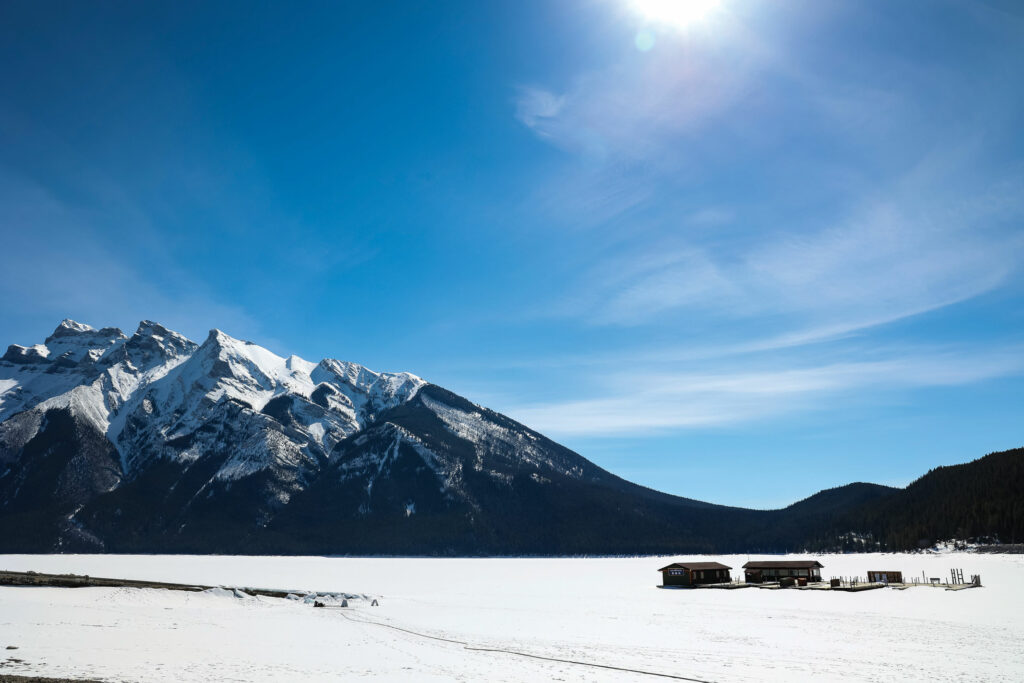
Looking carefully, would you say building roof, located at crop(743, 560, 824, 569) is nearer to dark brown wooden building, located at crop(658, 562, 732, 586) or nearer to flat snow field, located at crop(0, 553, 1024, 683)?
dark brown wooden building, located at crop(658, 562, 732, 586)

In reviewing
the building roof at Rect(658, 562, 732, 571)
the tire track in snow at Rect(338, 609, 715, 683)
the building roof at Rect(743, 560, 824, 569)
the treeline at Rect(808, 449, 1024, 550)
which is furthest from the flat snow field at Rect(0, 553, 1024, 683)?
the treeline at Rect(808, 449, 1024, 550)

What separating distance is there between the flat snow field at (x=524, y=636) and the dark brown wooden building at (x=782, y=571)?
65.2 ft

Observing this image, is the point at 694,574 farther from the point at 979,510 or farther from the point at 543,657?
the point at 979,510

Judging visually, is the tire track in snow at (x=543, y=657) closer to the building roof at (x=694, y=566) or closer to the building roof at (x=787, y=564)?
the building roof at (x=694, y=566)

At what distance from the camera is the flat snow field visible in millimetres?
36406

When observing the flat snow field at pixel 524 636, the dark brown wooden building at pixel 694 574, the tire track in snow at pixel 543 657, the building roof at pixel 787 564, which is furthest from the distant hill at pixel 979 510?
the tire track in snow at pixel 543 657

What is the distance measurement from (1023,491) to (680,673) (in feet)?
597

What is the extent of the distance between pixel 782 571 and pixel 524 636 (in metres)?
73.8

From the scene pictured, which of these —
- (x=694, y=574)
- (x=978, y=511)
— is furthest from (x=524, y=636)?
(x=978, y=511)

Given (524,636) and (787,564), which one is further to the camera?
(787,564)

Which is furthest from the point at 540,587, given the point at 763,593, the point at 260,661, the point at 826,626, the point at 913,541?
the point at 913,541

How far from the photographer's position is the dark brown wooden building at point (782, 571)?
351 ft

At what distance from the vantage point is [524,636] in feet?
171

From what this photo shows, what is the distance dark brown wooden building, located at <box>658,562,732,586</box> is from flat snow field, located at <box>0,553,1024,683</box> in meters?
18.0
